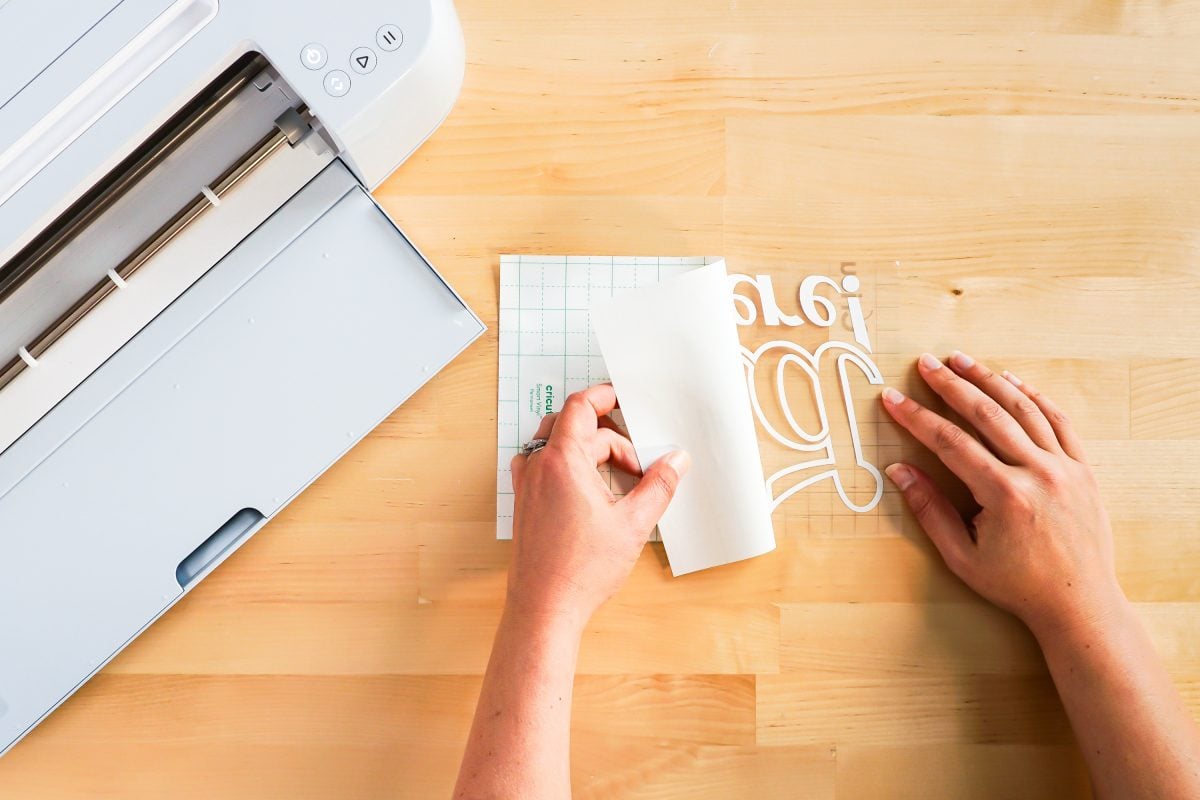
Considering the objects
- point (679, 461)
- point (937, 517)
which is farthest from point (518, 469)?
point (937, 517)

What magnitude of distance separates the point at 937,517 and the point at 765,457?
15 cm

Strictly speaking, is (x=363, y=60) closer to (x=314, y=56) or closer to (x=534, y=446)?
(x=314, y=56)

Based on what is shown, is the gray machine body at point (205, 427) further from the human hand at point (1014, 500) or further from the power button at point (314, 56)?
the human hand at point (1014, 500)

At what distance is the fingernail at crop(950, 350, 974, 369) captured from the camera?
69cm

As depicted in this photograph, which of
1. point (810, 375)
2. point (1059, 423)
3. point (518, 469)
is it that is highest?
point (518, 469)

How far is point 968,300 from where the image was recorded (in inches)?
27.7

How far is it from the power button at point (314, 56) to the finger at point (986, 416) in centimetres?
52

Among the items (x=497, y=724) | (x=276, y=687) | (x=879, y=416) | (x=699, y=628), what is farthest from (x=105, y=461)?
(x=879, y=416)

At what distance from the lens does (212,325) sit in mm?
630

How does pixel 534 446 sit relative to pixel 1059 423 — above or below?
above

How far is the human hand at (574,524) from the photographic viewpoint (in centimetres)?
59

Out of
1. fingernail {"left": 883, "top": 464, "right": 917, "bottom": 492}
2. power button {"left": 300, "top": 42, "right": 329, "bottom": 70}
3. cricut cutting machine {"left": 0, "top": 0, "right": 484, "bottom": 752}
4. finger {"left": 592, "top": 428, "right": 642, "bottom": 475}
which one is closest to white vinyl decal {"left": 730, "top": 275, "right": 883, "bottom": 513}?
fingernail {"left": 883, "top": 464, "right": 917, "bottom": 492}

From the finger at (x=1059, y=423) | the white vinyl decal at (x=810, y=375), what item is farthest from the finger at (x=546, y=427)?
the finger at (x=1059, y=423)

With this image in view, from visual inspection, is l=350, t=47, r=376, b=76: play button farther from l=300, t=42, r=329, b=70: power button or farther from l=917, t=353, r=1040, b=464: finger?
l=917, t=353, r=1040, b=464: finger
